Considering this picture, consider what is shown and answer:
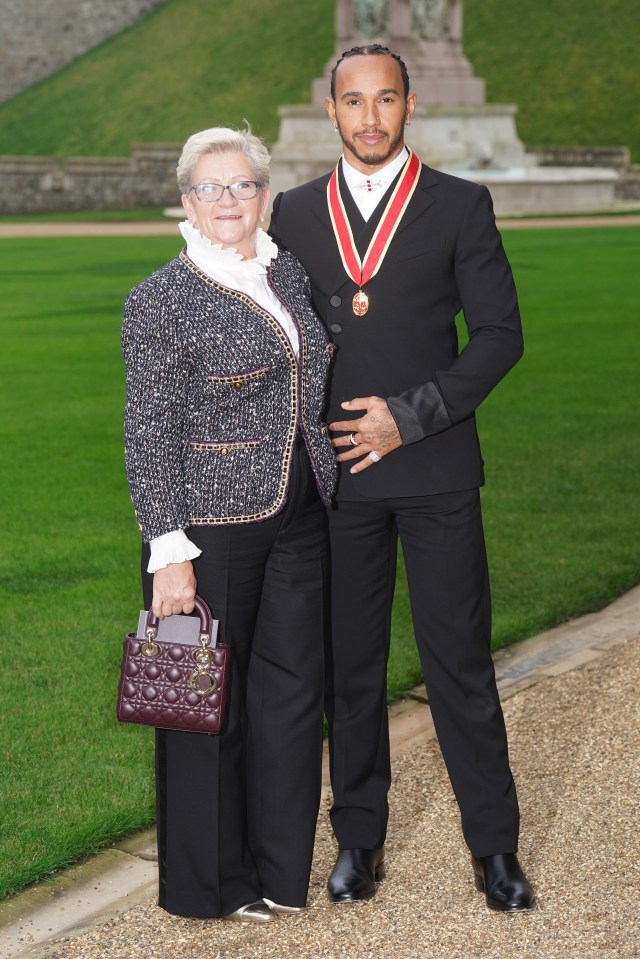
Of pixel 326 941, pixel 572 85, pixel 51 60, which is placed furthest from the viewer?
pixel 51 60

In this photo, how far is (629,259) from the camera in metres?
20.3

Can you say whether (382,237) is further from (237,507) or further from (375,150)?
(237,507)

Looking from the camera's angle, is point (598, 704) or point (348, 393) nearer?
point (348, 393)

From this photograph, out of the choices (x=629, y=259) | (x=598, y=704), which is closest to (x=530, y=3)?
(x=629, y=259)

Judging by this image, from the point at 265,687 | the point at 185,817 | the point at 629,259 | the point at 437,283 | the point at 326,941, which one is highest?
the point at 629,259

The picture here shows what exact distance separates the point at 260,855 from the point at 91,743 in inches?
54.0

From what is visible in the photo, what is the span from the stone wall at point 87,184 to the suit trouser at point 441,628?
3365cm

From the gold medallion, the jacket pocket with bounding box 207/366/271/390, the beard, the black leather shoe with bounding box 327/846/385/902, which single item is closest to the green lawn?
the black leather shoe with bounding box 327/846/385/902

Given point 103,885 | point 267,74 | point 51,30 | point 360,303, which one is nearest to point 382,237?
point 360,303

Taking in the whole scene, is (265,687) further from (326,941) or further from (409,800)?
(409,800)

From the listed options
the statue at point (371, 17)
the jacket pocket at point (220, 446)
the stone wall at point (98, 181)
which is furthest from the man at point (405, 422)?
the stone wall at point (98, 181)

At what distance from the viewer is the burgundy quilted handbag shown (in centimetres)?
323

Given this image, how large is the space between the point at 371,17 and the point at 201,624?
1143 inches

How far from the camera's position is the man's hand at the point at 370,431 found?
344 cm
